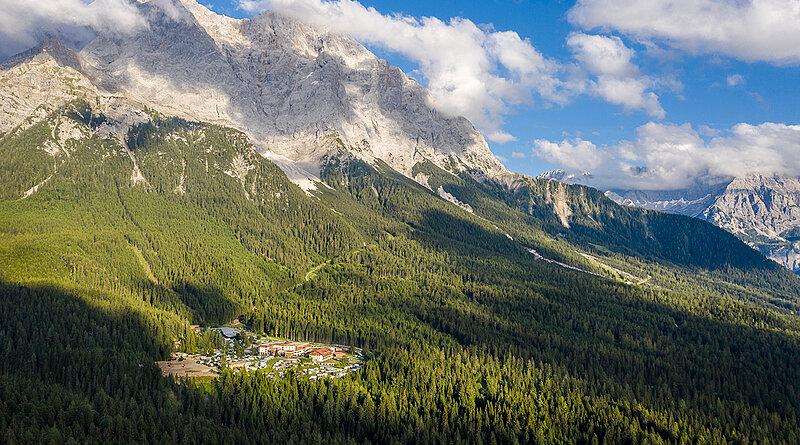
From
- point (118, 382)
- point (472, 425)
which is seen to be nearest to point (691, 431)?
point (472, 425)

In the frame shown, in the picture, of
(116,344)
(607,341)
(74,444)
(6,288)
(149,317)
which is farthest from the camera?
(607,341)

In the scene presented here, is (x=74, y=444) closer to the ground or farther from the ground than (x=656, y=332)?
closer to the ground

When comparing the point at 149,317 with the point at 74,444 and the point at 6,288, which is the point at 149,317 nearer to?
the point at 6,288

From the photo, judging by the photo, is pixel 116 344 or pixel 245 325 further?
pixel 245 325

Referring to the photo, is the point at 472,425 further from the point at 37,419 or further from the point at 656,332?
the point at 656,332

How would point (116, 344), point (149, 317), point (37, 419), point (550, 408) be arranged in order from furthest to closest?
point (149, 317) < point (116, 344) < point (550, 408) < point (37, 419)

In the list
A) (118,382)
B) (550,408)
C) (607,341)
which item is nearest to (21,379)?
(118,382)
